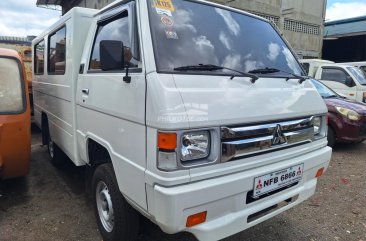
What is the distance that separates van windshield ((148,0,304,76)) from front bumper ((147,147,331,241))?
82 cm

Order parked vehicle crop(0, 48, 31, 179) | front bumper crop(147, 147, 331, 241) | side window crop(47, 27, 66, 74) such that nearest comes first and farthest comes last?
1. front bumper crop(147, 147, 331, 241)
2. parked vehicle crop(0, 48, 31, 179)
3. side window crop(47, 27, 66, 74)

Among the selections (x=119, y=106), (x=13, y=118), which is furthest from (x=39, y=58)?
(x=119, y=106)

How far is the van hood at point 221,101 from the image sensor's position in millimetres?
2006

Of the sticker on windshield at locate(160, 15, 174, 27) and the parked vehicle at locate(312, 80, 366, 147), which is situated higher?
the sticker on windshield at locate(160, 15, 174, 27)

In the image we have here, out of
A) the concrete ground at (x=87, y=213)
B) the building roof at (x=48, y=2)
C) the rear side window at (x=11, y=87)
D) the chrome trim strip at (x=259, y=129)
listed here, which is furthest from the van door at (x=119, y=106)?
the building roof at (x=48, y=2)

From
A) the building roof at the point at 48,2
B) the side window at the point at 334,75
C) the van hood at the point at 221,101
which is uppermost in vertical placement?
the building roof at the point at 48,2

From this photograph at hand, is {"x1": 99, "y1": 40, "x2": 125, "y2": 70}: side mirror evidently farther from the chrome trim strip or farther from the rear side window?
the rear side window

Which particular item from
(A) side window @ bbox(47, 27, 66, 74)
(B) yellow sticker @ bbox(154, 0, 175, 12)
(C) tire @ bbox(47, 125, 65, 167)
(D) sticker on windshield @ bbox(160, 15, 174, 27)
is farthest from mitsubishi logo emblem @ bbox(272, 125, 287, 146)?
(C) tire @ bbox(47, 125, 65, 167)

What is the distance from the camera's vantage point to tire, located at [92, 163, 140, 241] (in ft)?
8.46

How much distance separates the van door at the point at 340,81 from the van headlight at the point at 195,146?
340 inches

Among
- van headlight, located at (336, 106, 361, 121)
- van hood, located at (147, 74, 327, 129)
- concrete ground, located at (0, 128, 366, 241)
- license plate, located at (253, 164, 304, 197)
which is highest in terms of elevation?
van hood, located at (147, 74, 327, 129)

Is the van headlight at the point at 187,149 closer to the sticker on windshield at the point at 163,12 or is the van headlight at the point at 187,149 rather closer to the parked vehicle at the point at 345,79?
the sticker on windshield at the point at 163,12

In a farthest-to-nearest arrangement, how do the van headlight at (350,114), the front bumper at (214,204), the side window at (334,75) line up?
the side window at (334,75) < the van headlight at (350,114) < the front bumper at (214,204)

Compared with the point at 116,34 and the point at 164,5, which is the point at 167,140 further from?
the point at 116,34
